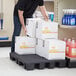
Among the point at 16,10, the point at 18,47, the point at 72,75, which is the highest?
the point at 16,10

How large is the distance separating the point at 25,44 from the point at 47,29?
18.4 inches

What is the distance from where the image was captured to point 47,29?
369 centimetres

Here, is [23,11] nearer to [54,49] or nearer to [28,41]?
[28,41]

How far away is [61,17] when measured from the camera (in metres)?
4.71

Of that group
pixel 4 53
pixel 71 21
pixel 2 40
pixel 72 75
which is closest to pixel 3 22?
pixel 2 40

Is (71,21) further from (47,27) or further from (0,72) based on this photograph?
(0,72)

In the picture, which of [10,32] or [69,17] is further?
[10,32]

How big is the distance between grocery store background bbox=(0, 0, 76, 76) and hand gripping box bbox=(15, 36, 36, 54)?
25cm

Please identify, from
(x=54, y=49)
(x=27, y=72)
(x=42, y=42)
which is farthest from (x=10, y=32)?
(x=27, y=72)

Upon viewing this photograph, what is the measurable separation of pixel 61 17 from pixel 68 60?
134 centimetres

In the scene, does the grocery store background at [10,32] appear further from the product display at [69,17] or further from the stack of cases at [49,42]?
the stack of cases at [49,42]

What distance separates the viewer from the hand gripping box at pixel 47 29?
367 cm

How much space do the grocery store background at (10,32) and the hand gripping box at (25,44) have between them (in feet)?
0.81

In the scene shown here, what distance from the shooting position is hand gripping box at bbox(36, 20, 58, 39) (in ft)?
12.0
